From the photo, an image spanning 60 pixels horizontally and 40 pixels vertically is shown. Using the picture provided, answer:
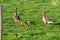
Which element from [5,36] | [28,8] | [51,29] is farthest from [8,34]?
[28,8]

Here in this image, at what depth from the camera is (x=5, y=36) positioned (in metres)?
8.63

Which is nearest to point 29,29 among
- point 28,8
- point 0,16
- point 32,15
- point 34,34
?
point 34,34

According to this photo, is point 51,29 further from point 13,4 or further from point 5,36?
point 13,4

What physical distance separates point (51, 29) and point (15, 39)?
162 centimetres

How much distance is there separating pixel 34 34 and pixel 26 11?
3.02 metres

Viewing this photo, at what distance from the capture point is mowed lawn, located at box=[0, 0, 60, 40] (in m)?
8.62

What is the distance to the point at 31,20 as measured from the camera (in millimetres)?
10453

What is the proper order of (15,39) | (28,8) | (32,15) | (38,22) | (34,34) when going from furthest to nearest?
(28,8) → (32,15) → (38,22) → (34,34) → (15,39)

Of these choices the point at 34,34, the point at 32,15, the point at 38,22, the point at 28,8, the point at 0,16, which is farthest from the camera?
the point at 28,8

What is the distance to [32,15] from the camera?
11.2 m

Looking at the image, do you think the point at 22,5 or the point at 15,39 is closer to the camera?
the point at 15,39

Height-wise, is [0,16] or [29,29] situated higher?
[0,16]

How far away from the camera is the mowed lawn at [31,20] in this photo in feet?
28.3

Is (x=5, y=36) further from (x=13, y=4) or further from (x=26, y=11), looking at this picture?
(x=13, y=4)
